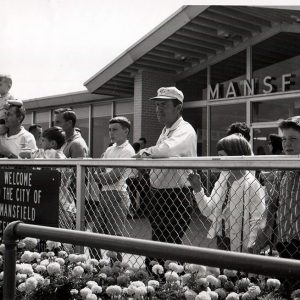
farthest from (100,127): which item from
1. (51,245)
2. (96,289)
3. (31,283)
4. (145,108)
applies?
(96,289)

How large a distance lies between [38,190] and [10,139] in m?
1.76

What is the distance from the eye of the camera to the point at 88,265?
3279 mm

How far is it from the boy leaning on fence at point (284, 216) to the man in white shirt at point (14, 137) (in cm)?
296

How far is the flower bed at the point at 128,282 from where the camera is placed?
8.74 feet

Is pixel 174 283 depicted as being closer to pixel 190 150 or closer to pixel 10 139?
pixel 190 150

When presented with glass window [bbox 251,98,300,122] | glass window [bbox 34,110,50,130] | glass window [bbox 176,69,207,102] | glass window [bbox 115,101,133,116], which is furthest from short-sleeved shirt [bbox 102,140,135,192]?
glass window [bbox 34,110,50,130]

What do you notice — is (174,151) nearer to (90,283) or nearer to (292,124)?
(292,124)

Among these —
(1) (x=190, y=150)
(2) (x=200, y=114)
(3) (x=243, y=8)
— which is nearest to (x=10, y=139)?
(1) (x=190, y=150)

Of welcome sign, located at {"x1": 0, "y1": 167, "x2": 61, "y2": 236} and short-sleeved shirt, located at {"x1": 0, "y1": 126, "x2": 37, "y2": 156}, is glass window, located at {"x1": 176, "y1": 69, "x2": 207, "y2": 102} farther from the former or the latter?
welcome sign, located at {"x1": 0, "y1": 167, "x2": 61, "y2": 236}

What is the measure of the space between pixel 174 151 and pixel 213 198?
1.77 ft

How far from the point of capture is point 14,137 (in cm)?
536

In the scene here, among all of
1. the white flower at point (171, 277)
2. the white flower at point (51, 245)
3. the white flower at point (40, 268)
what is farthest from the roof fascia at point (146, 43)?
the white flower at point (171, 277)

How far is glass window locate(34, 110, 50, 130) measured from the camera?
57.1 feet

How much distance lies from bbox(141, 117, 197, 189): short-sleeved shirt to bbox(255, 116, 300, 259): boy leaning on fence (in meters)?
0.65
